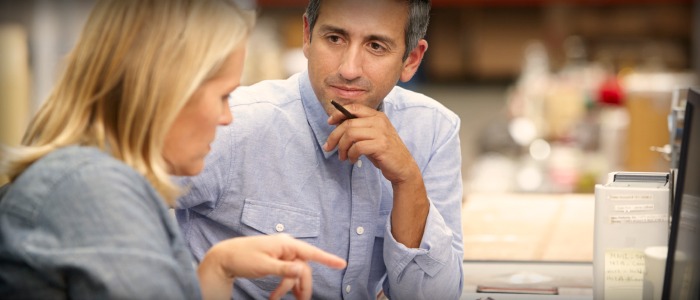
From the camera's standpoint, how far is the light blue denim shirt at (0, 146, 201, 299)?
1.19 meters

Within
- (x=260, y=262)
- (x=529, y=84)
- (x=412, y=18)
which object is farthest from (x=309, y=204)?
(x=529, y=84)

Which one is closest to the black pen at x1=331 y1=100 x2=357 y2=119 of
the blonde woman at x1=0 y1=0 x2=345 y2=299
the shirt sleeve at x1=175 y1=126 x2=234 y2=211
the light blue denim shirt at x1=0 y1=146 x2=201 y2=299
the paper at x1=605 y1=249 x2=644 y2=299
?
the shirt sleeve at x1=175 y1=126 x2=234 y2=211

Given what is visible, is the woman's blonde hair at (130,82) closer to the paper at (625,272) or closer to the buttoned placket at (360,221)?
the buttoned placket at (360,221)

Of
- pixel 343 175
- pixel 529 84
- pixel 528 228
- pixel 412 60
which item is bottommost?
→ pixel 529 84

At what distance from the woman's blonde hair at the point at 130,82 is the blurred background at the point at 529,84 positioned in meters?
0.11

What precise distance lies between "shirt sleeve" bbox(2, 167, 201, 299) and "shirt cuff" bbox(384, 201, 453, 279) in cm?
78

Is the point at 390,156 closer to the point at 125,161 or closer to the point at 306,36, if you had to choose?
the point at 306,36

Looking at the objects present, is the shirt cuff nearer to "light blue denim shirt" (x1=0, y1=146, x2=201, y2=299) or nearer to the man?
the man

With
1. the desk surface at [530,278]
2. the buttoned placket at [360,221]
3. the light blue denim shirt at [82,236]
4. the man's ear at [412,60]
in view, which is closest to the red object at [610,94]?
the desk surface at [530,278]

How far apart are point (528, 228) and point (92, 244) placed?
1852 millimetres

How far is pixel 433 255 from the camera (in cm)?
198

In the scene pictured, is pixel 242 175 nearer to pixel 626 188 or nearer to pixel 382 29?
pixel 382 29

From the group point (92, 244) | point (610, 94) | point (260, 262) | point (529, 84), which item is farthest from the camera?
point (529, 84)

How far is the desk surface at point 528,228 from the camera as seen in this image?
2568 millimetres
